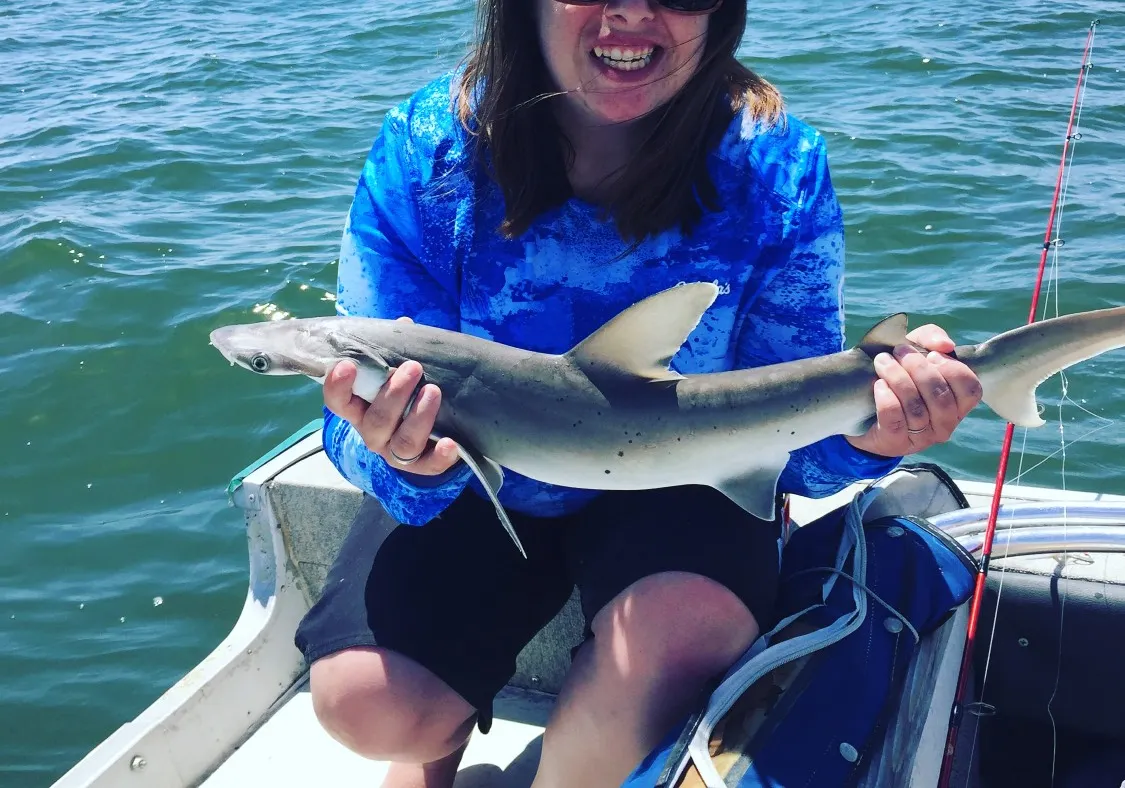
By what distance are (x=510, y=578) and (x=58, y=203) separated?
23.4ft

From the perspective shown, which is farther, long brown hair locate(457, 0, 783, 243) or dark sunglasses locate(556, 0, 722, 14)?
long brown hair locate(457, 0, 783, 243)

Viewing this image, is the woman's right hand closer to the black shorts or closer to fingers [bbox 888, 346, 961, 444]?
the black shorts

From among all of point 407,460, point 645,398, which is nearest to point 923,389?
point 645,398

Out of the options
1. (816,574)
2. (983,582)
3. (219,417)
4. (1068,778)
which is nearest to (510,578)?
(816,574)

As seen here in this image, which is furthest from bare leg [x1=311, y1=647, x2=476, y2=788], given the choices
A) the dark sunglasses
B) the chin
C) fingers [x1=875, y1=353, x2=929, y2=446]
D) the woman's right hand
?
the dark sunglasses

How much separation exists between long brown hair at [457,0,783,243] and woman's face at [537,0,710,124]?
59mm

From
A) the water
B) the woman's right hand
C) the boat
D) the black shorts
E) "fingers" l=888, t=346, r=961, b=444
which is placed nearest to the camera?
the woman's right hand

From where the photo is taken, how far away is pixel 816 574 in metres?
2.48

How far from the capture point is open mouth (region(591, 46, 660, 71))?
2254mm

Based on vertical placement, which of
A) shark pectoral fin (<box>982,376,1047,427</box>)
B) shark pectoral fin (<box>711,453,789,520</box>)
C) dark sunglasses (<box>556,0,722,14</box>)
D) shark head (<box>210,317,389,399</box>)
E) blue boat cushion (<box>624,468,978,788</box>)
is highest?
dark sunglasses (<box>556,0,722,14</box>)

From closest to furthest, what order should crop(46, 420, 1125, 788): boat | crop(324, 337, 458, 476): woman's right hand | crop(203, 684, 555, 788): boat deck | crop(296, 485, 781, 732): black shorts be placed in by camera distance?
crop(324, 337, 458, 476): woman's right hand < crop(296, 485, 781, 732): black shorts < crop(46, 420, 1125, 788): boat < crop(203, 684, 555, 788): boat deck

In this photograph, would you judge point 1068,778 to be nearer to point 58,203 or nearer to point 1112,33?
point 58,203

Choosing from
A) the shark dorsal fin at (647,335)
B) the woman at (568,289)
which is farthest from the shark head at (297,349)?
the shark dorsal fin at (647,335)

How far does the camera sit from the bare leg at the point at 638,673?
6.98ft
